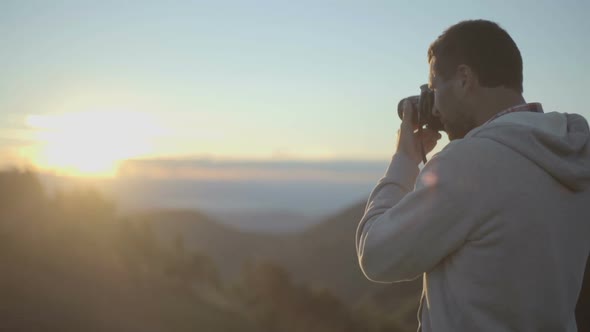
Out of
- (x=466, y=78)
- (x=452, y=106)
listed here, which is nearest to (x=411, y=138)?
(x=452, y=106)

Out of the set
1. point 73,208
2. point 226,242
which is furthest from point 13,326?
point 226,242

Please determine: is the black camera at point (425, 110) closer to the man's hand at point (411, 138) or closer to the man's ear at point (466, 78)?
the man's hand at point (411, 138)

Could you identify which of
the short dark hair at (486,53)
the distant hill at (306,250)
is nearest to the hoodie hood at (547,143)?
the short dark hair at (486,53)

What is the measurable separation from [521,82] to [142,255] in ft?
114

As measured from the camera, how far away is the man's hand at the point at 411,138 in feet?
6.93

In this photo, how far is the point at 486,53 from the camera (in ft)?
6.08

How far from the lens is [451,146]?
173cm

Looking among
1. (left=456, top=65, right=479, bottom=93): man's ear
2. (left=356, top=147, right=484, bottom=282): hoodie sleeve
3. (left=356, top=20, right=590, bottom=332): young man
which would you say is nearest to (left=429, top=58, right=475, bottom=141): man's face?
(left=456, top=65, right=479, bottom=93): man's ear

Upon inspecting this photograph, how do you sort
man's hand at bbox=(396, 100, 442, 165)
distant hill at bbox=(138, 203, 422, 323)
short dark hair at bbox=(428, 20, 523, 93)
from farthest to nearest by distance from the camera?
distant hill at bbox=(138, 203, 422, 323), man's hand at bbox=(396, 100, 442, 165), short dark hair at bbox=(428, 20, 523, 93)

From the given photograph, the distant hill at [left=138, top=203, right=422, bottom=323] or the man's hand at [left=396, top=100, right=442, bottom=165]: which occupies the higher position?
the man's hand at [left=396, top=100, right=442, bottom=165]

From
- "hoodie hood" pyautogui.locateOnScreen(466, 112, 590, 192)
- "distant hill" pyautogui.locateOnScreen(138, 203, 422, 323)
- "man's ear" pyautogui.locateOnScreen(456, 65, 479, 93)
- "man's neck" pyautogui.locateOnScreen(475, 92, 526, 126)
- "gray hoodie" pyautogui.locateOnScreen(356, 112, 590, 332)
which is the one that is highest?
"man's ear" pyautogui.locateOnScreen(456, 65, 479, 93)

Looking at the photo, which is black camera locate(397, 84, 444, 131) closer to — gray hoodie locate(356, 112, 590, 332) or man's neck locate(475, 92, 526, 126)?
man's neck locate(475, 92, 526, 126)

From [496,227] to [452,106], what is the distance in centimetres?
49

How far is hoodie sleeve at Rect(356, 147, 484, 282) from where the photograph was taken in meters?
1.64
